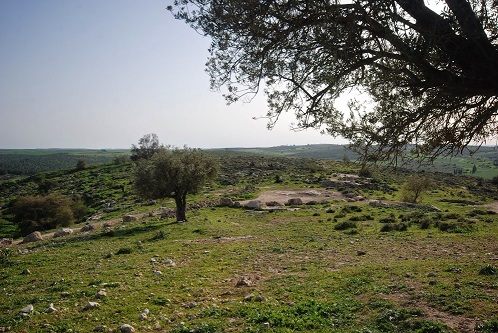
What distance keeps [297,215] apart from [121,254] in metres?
21.9

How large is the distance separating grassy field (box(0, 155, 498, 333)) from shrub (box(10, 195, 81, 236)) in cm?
2173

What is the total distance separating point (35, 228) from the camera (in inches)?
1791

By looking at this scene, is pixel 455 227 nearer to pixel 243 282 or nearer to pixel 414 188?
pixel 243 282

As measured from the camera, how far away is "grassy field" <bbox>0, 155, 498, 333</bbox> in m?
9.42

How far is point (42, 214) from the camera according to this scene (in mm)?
47250

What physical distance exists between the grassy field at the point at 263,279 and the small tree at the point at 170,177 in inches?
173

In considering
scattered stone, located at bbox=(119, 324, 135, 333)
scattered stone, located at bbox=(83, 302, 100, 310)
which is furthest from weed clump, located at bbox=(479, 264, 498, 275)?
scattered stone, located at bbox=(83, 302, 100, 310)

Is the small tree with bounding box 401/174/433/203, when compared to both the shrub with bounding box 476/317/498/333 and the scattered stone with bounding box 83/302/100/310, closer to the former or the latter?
the shrub with bounding box 476/317/498/333

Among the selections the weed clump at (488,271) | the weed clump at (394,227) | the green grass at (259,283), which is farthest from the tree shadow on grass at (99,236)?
the weed clump at (488,271)

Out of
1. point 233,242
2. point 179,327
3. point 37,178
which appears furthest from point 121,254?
point 37,178

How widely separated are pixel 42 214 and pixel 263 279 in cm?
4360

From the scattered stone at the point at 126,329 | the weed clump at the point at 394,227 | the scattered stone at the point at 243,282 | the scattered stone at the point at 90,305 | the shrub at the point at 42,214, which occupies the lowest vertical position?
the shrub at the point at 42,214

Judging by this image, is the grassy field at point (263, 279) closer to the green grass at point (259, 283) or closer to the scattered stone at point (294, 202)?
the green grass at point (259, 283)

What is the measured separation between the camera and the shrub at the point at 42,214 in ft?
151
